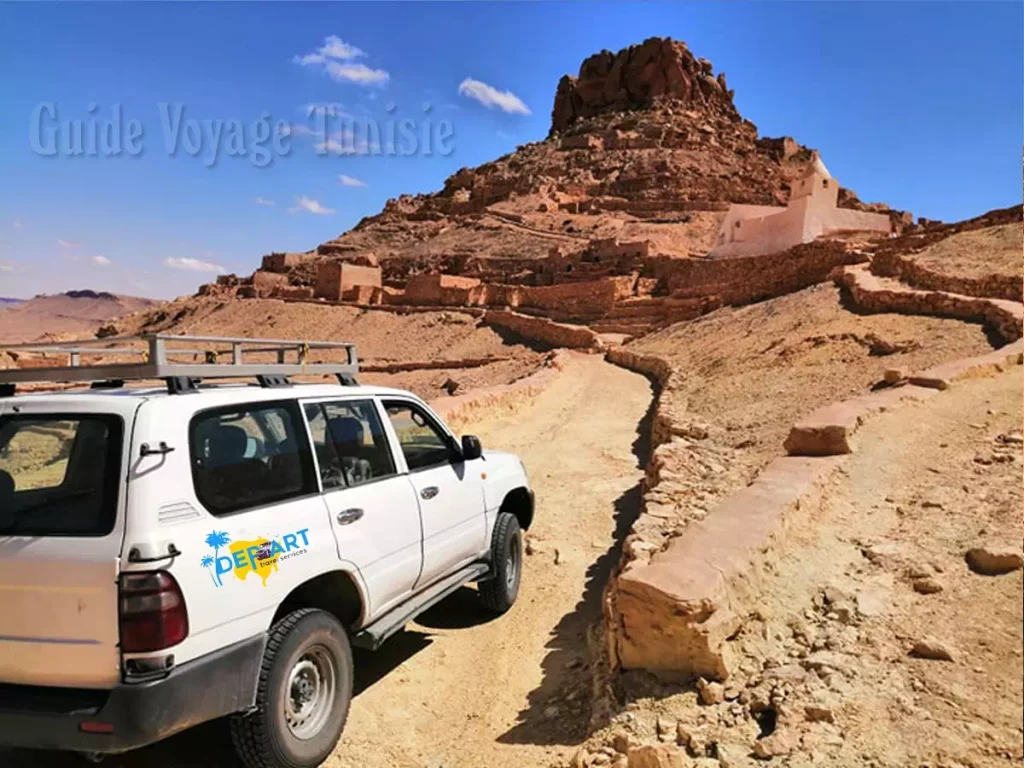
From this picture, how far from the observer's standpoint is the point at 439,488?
15.1ft

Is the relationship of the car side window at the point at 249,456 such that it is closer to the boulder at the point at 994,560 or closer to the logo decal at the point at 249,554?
the logo decal at the point at 249,554

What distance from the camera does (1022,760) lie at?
238cm

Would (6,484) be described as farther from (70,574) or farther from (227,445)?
(227,445)

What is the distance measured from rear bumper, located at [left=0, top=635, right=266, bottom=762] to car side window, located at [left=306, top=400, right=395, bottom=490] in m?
1.10

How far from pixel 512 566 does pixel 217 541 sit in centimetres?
298

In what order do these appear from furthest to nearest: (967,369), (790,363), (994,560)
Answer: (790,363)
(967,369)
(994,560)

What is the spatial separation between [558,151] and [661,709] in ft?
283

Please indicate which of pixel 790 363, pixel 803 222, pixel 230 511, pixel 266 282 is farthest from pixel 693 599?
pixel 266 282

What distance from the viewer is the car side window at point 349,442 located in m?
3.86

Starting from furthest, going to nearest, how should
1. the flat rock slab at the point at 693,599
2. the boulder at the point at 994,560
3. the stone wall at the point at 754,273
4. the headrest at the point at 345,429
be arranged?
1. the stone wall at the point at 754,273
2. the headrest at the point at 345,429
3. the boulder at the point at 994,560
4. the flat rock slab at the point at 693,599

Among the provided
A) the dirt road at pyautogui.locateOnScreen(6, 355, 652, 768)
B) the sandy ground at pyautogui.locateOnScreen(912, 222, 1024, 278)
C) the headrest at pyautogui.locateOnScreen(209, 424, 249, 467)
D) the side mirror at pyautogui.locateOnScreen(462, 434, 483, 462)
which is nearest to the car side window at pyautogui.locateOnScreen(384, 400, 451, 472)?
the side mirror at pyautogui.locateOnScreen(462, 434, 483, 462)

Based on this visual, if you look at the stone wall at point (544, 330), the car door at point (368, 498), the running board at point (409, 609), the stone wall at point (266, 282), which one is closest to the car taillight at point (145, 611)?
the car door at point (368, 498)

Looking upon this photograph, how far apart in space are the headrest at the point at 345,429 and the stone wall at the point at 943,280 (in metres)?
11.9

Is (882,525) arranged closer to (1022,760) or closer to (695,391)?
(1022,760)
